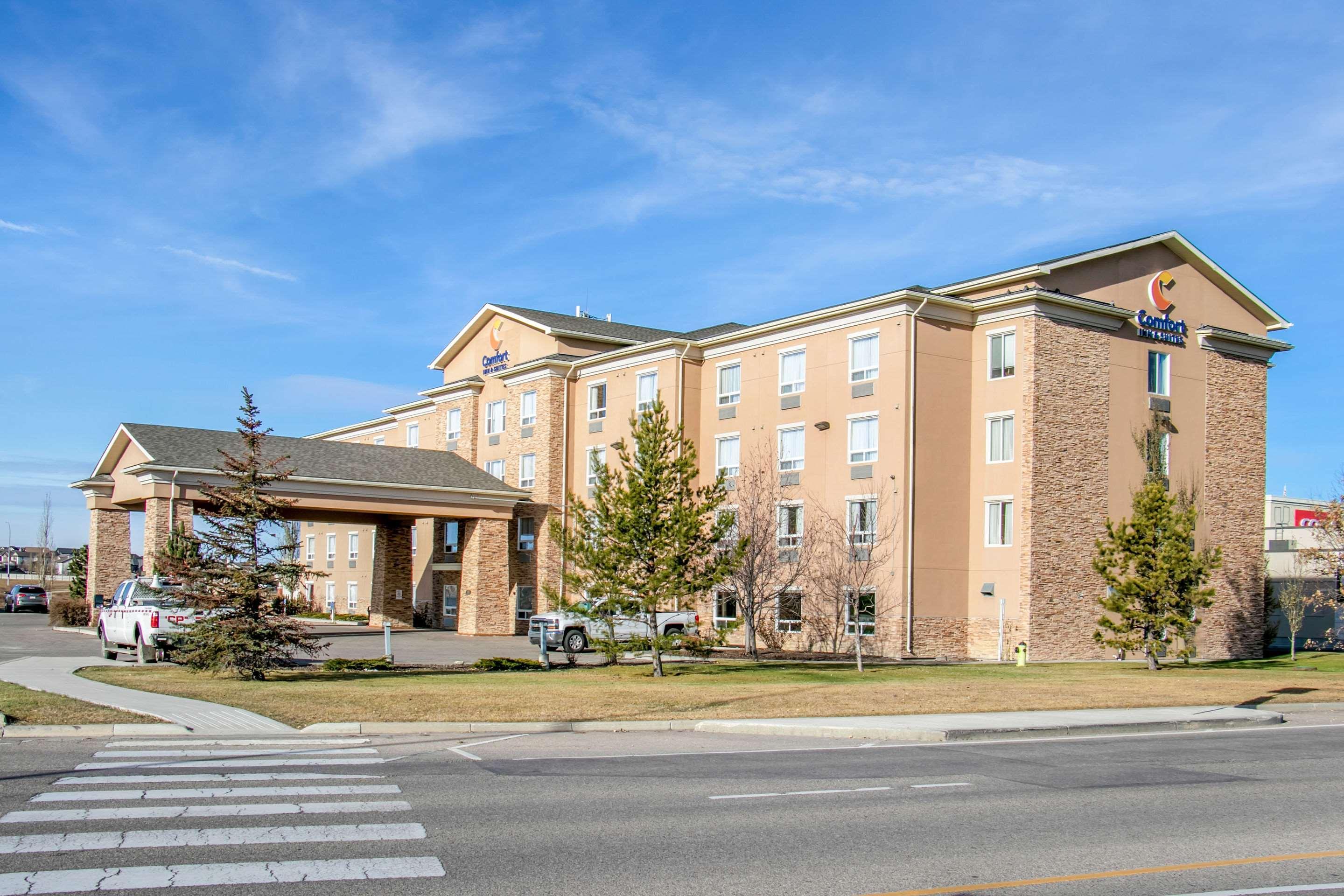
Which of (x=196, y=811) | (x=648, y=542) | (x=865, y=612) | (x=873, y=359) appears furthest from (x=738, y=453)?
(x=196, y=811)

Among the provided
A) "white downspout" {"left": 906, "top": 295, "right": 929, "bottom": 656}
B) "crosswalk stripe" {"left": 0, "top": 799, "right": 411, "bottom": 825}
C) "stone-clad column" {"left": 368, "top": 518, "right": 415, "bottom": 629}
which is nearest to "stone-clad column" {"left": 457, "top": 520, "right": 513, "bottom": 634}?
"stone-clad column" {"left": 368, "top": 518, "right": 415, "bottom": 629}

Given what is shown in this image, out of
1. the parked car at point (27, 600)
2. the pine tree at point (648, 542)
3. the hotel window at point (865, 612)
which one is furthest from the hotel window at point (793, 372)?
the parked car at point (27, 600)

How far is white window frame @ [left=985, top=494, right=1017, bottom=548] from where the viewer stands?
36.6 meters

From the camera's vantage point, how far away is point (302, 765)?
12.7 m

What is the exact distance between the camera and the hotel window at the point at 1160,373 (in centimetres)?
3966

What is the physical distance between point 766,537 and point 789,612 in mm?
3092

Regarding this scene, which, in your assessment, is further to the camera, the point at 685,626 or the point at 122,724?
the point at 685,626

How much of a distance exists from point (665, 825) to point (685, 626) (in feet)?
94.8

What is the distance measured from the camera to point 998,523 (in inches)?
1463

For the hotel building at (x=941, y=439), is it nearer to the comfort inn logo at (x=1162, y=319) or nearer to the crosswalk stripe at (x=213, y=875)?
the comfort inn logo at (x=1162, y=319)

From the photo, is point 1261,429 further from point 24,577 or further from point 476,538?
point 24,577

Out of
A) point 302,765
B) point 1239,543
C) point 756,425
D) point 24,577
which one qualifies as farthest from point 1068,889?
point 24,577

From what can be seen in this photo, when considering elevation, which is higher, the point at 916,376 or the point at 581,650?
the point at 916,376

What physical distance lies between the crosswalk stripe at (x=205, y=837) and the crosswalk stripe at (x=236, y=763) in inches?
145
